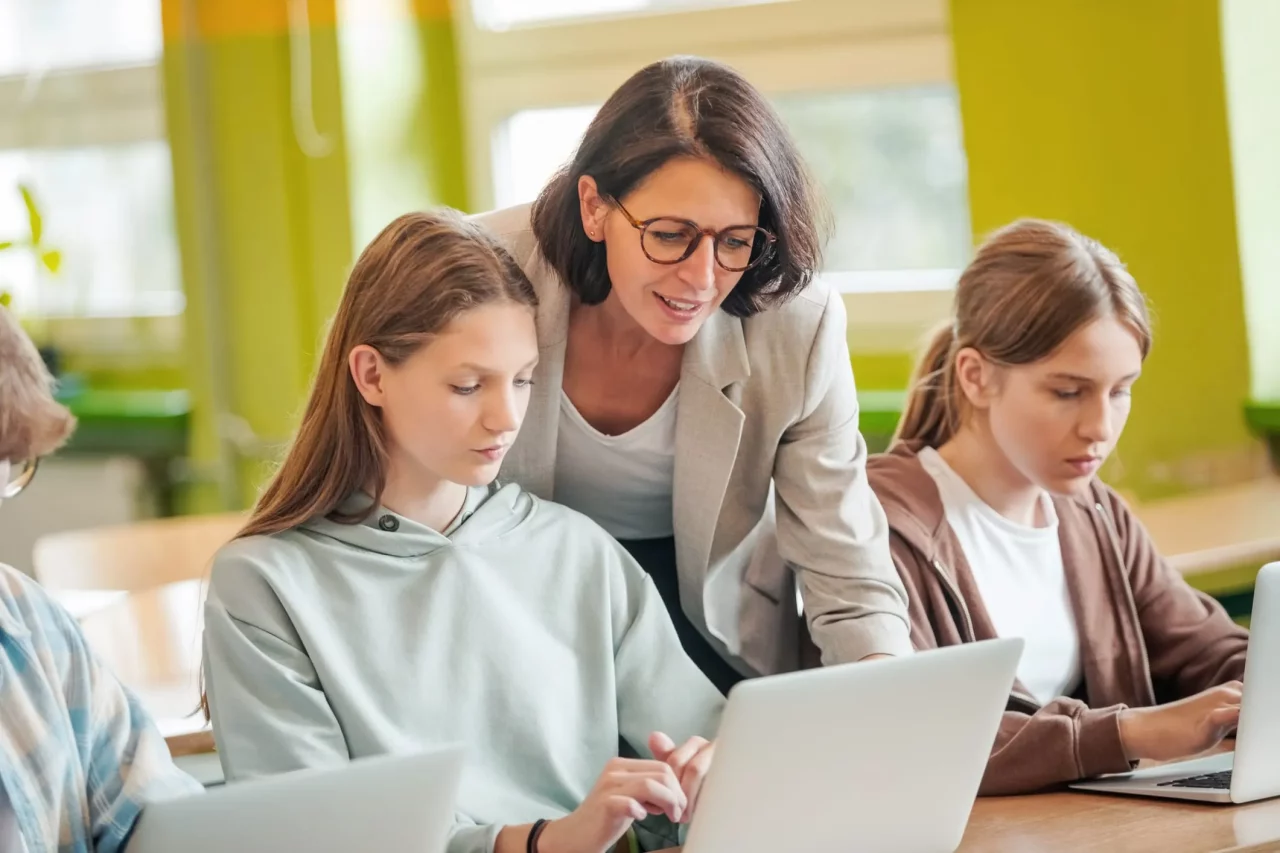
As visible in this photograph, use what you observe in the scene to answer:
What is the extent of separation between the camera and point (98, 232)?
432 cm

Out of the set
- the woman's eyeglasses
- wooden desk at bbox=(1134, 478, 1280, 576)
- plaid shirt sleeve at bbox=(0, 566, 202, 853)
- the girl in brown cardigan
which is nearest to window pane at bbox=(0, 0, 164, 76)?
wooden desk at bbox=(1134, 478, 1280, 576)

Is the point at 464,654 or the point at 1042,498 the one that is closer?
the point at 464,654

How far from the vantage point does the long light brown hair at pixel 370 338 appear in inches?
59.7

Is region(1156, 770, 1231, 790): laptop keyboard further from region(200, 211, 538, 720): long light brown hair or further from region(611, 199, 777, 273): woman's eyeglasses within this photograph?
region(200, 211, 538, 720): long light brown hair

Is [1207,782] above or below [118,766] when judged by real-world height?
below

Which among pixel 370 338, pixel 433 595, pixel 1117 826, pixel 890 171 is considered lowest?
pixel 1117 826

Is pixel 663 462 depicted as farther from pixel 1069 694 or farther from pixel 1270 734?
pixel 1270 734

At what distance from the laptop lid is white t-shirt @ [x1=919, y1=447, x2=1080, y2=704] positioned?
1.27 ft

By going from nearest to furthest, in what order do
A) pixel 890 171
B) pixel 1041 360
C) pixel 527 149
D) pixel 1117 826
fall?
pixel 1117 826 < pixel 1041 360 < pixel 890 171 < pixel 527 149

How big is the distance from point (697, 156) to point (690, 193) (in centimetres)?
3

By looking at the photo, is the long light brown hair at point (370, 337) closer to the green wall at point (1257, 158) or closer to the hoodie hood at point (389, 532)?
the hoodie hood at point (389, 532)

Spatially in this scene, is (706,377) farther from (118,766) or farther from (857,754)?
(118,766)

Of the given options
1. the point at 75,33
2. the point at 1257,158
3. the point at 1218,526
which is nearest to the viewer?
the point at 1218,526

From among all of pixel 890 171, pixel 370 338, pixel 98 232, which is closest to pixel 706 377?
pixel 370 338
